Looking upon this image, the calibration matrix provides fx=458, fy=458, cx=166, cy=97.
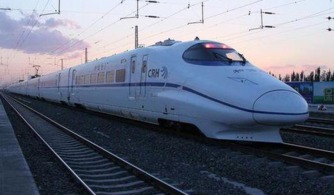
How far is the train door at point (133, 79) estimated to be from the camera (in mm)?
16264

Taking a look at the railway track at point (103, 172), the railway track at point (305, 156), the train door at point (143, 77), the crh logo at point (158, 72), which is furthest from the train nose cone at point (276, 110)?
the train door at point (143, 77)

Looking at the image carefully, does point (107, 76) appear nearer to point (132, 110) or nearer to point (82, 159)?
point (132, 110)

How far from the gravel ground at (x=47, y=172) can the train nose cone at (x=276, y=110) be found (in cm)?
448

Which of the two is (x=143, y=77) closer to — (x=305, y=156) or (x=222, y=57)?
(x=222, y=57)

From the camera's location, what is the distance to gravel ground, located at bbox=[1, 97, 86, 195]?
7.74 meters

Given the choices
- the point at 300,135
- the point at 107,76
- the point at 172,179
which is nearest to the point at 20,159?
the point at 172,179

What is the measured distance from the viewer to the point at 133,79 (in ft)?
54.6

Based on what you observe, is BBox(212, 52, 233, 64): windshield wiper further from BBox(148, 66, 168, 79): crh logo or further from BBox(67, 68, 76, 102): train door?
BBox(67, 68, 76, 102): train door

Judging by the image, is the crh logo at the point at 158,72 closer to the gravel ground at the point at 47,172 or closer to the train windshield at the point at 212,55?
the train windshield at the point at 212,55

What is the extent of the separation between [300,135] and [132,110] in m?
5.89

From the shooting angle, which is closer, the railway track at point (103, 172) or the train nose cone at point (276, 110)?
the railway track at point (103, 172)

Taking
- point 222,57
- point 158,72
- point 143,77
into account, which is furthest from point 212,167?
point 143,77

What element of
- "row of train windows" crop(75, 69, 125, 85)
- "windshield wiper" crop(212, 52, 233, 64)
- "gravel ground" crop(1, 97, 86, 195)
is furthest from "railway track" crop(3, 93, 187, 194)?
"row of train windows" crop(75, 69, 125, 85)

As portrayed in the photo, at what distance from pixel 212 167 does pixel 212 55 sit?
14.7 ft
